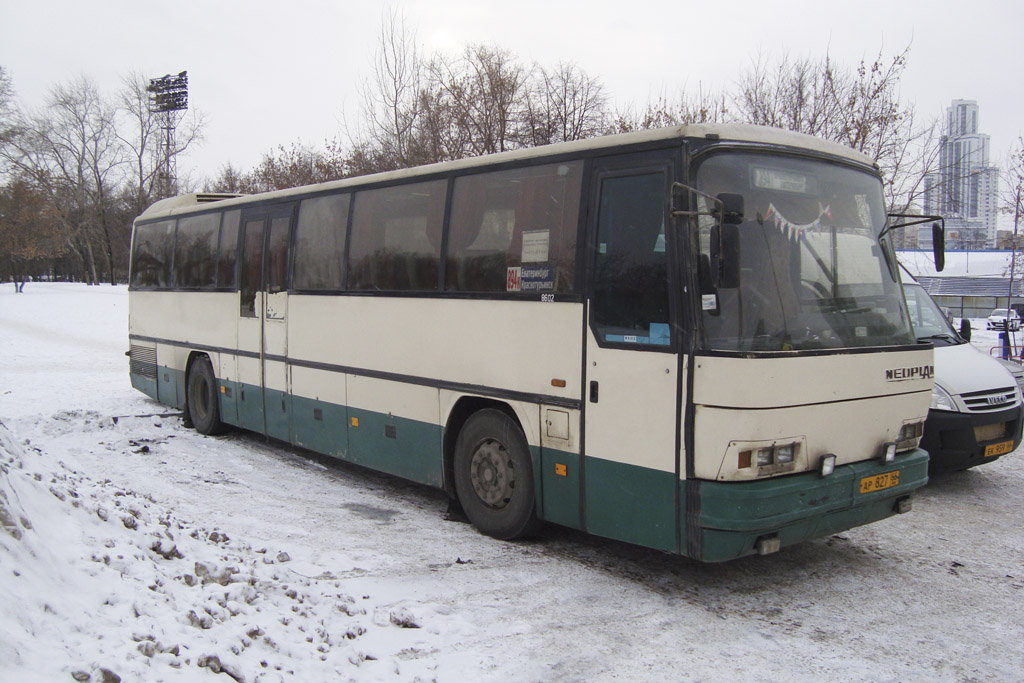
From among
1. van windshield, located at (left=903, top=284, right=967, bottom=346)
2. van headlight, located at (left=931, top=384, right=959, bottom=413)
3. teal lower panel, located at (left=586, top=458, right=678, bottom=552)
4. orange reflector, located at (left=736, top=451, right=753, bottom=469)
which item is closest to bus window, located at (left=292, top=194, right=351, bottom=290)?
teal lower panel, located at (left=586, top=458, right=678, bottom=552)

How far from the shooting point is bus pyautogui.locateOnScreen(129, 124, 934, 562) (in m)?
5.14

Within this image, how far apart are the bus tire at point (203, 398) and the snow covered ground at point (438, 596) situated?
3210 mm

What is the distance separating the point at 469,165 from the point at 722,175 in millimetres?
2618

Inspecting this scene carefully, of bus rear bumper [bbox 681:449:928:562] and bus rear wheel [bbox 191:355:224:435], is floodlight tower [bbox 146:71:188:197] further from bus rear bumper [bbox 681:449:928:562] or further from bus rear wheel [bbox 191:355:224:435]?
bus rear bumper [bbox 681:449:928:562]

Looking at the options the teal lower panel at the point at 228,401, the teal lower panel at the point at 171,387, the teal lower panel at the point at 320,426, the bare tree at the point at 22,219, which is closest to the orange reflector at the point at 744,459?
the teal lower panel at the point at 320,426

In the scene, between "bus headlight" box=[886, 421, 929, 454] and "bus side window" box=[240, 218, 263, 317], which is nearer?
"bus headlight" box=[886, 421, 929, 454]

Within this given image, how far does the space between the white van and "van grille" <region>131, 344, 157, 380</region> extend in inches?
446

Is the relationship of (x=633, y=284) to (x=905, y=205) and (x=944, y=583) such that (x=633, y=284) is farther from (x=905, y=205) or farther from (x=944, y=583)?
(x=905, y=205)

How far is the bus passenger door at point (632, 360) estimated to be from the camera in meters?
5.35

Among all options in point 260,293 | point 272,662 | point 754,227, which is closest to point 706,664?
point 272,662

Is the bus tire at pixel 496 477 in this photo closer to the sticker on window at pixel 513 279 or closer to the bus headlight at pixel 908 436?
the sticker on window at pixel 513 279

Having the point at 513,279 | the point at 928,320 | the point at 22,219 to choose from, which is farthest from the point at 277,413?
the point at 22,219

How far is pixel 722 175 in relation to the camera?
5.33 metres

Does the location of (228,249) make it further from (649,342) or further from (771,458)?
(771,458)
